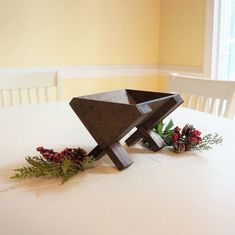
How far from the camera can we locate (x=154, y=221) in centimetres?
55

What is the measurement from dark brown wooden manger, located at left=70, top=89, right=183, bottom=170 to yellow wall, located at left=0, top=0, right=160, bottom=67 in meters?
1.77

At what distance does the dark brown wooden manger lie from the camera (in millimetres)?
713

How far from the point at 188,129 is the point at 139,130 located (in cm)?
14

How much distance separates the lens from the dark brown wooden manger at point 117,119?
0.71 m

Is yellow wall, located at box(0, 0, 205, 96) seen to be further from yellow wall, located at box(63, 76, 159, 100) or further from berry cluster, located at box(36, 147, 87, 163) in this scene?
berry cluster, located at box(36, 147, 87, 163)

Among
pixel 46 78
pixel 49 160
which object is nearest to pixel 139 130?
pixel 49 160

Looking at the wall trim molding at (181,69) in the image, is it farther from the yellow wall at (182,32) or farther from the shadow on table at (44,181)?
the shadow on table at (44,181)

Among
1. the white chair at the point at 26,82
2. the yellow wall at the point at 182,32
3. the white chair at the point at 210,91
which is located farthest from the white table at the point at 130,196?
the yellow wall at the point at 182,32

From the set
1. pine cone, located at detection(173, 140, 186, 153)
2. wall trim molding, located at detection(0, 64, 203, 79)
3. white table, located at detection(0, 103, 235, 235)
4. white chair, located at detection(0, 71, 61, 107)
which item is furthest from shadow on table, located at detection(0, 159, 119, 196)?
wall trim molding, located at detection(0, 64, 203, 79)

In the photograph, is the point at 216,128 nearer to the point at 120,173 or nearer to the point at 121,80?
the point at 120,173

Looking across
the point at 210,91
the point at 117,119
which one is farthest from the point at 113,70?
the point at 117,119

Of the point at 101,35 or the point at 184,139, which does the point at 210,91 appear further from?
the point at 101,35

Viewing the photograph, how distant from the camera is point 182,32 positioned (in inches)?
107

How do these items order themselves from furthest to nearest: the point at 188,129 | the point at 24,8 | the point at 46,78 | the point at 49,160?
the point at 24,8 → the point at 46,78 → the point at 188,129 → the point at 49,160
